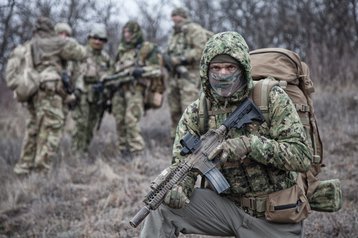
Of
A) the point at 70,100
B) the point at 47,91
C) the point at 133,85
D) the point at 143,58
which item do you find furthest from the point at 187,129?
Result: the point at 143,58

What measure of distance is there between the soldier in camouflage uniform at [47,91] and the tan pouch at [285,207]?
4.27 m

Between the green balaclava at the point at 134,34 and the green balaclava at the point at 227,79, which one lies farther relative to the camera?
the green balaclava at the point at 134,34

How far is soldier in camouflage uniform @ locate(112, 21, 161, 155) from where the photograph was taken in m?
7.09

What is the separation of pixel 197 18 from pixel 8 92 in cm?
572

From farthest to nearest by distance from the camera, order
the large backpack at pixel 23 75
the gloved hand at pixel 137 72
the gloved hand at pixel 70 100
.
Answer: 1. the gloved hand at pixel 137 72
2. the gloved hand at pixel 70 100
3. the large backpack at pixel 23 75

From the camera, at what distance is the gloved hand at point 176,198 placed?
9.07 ft

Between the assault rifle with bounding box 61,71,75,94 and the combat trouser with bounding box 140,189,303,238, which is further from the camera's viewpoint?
the assault rifle with bounding box 61,71,75,94

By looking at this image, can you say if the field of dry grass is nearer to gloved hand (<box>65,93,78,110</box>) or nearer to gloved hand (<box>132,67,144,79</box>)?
gloved hand (<box>65,93,78,110</box>)

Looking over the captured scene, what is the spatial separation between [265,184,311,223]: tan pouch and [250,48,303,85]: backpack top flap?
0.77 meters

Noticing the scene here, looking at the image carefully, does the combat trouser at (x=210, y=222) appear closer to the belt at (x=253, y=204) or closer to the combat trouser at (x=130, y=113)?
the belt at (x=253, y=204)

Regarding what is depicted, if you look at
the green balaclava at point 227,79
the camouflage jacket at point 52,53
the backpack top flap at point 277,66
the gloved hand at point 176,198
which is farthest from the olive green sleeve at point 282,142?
the camouflage jacket at point 52,53

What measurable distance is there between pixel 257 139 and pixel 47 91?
4.34 m

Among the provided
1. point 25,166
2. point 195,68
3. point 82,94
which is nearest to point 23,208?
point 25,166

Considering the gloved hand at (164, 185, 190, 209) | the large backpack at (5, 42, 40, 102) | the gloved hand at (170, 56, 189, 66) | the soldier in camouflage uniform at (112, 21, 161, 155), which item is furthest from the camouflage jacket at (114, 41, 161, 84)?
the gloved hand at (164, 185, 190, 209)
